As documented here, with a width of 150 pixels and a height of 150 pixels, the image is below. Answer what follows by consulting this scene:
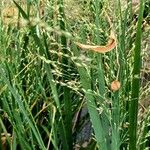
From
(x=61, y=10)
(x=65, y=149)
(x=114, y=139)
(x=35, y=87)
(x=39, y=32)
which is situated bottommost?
(x=65, y=149)

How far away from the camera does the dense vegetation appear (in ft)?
3.01

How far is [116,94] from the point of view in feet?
3.06

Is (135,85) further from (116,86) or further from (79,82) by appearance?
(79,82)

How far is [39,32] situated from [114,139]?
0.54m

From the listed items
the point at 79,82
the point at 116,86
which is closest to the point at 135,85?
the point at 116,86

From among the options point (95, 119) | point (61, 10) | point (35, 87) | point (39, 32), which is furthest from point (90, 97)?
point (35, 87)

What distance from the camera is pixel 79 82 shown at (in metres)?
0.97

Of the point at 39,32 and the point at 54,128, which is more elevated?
the point at 39,32

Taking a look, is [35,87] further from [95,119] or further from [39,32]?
[95,119]

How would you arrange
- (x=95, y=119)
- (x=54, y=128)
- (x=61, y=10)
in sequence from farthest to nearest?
(x=54, y=128), (x=61, y=10), (x=95, y=119)

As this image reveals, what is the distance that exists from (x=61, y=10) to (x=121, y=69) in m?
0.28

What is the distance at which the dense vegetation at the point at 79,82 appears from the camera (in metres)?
0.92

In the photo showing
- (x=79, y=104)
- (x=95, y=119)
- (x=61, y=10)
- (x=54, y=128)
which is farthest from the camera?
(x=79, y=104)

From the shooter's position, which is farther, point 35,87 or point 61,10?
point 35,87
